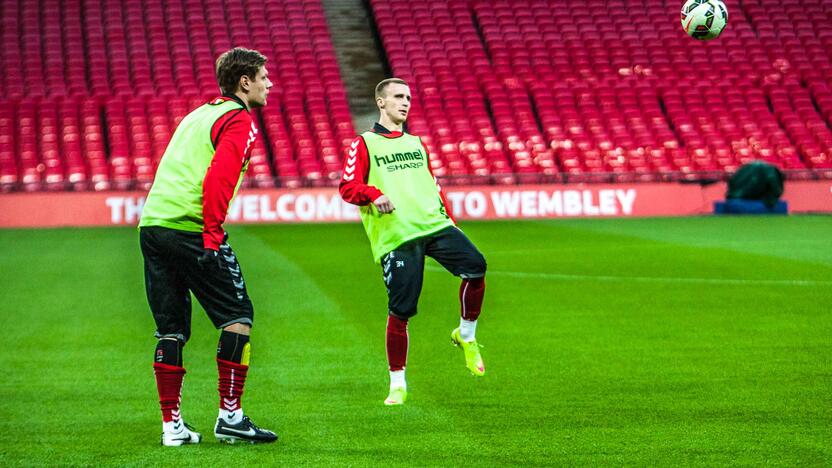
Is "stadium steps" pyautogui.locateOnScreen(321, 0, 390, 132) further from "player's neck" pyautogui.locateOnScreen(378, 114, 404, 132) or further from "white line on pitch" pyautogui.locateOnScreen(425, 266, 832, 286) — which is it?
"player's neck" pyautogui.locateOnScreen(378, 114, 404, 132)

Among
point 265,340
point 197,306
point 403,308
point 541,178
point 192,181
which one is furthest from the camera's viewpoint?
point 541,178

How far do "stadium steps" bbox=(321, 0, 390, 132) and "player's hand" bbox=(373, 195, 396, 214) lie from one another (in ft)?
70.4

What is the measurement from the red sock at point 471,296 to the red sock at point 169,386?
220 centimetres

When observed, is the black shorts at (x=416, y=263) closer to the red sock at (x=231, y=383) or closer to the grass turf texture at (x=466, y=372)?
the grass turf texture at (x=466, y=372)

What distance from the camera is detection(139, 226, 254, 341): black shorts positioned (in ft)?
18.1

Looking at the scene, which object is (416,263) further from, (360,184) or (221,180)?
(221,180)

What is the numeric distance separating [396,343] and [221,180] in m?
1.92

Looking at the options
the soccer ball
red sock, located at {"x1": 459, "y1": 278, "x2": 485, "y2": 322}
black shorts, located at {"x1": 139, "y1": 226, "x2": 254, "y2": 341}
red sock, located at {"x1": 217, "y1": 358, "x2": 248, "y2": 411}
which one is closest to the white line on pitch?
the soccer ball

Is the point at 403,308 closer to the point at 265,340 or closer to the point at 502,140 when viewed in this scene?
the point at 265,340

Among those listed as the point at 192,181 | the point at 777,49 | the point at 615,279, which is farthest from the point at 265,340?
the point at 777,49

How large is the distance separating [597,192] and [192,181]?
2019 centimetres

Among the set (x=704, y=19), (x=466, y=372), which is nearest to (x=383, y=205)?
(x=466, y=372)

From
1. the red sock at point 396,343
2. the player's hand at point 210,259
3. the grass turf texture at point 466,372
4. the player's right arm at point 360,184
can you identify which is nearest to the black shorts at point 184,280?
the player's hand at point 210,259

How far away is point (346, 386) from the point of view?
724cm
